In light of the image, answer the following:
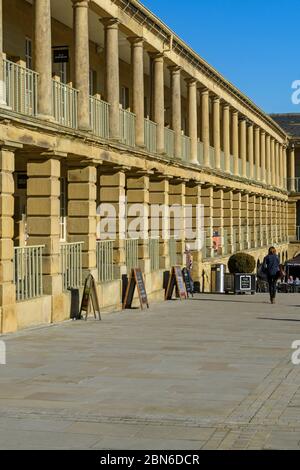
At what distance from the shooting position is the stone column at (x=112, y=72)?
22.7 m

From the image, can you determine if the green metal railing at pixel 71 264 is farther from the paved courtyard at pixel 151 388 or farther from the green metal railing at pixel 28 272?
the paved courtyard at pixel 151 388

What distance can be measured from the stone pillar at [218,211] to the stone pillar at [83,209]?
1943cm

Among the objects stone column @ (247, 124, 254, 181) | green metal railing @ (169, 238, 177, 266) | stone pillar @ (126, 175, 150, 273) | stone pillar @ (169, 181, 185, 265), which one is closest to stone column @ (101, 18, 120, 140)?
stone pillar @ (126, 175, 150, 273)

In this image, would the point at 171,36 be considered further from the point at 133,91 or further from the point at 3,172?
the point at 3,172

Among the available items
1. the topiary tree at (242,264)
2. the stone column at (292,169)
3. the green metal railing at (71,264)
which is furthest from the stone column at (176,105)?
the stone column at (292,169)

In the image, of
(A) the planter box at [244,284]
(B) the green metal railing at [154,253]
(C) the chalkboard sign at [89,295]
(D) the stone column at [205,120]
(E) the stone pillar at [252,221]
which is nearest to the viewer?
(C) the chalkboard sign at [89,295]

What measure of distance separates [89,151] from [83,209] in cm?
141

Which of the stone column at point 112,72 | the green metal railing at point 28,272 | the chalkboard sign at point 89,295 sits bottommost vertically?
the chalkboard sign at point 89,295

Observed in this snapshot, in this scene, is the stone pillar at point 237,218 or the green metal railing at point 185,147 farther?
the stone pillar at point 237,218

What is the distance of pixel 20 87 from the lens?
17.5 metres

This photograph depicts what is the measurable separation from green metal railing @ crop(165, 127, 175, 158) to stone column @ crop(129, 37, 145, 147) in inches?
154

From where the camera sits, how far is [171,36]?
1128 inches

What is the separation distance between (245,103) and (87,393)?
3755 centimetres

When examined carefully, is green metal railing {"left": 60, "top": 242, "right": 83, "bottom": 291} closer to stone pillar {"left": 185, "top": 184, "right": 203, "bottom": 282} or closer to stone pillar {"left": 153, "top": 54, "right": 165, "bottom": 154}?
stone pillar {"left": 153, "top": 54, "right": 165, "bottom": 154}
